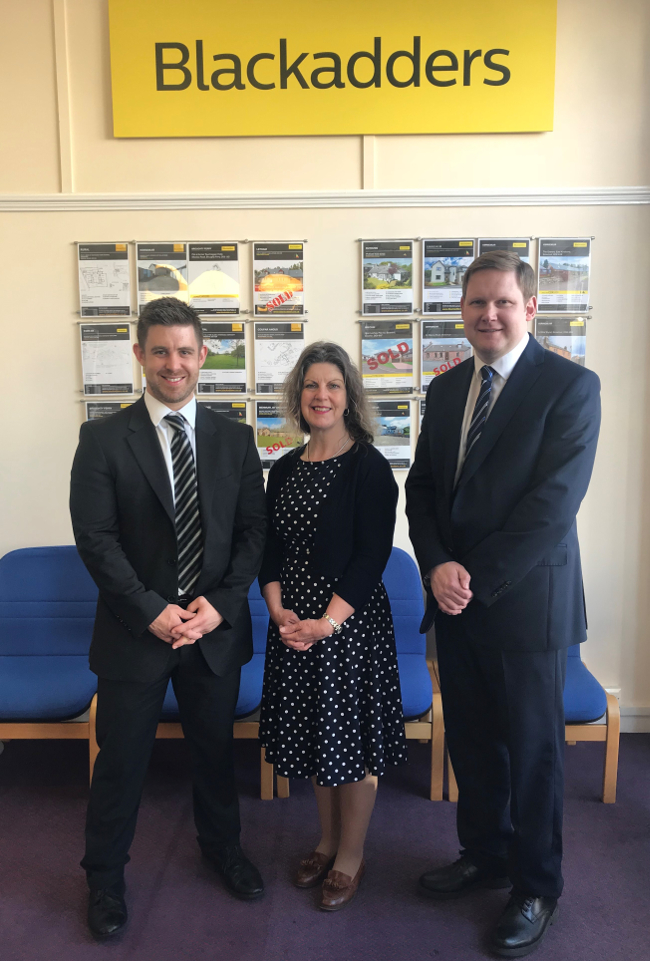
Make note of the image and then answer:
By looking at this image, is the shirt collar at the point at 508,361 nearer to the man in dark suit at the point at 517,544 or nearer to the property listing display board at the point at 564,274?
the man in dark suit at the point at 517,544

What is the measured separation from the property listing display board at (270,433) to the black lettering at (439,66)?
5.37ft

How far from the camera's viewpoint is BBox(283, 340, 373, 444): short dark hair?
2.05 meters

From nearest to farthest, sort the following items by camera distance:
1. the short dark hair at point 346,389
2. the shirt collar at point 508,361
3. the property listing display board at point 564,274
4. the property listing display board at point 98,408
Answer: the shirt collar at point 508,361 → the short dark hair at point 346,389 → the property listing display board at point 564,274 → the property listing display board at point 98,408

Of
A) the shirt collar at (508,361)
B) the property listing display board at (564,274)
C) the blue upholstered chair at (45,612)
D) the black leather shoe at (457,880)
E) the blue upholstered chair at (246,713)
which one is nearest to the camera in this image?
the shirt collar at (508,361)

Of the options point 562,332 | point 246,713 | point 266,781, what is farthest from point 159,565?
point 562,332

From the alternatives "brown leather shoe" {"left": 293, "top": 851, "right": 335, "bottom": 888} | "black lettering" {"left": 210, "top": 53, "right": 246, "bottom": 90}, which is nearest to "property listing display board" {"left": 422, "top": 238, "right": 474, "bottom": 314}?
"black lettering" {"left": 210, "top": 53, "right": 246, "bottom": 90}

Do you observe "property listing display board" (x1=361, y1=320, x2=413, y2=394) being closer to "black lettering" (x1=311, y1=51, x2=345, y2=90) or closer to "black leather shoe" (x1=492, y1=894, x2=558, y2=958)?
"black lettering" (x1=311, y1=51, x2=345, y2=90)

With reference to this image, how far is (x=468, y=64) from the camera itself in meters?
2.95

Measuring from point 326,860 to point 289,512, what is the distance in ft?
4.03

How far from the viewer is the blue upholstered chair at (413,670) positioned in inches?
103

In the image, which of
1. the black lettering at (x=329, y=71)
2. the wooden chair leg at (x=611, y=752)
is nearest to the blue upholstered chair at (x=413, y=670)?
the wooden chair leg at (x=611, y=752)

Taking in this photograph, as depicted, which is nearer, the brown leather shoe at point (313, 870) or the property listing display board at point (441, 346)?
the brown leather shoe at point (313, 870)

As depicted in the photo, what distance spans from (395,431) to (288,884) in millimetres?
1940

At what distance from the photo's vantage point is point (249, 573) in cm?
205
